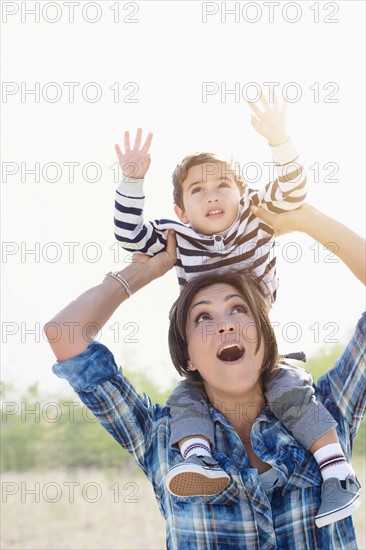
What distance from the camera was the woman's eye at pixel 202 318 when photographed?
6.28ft

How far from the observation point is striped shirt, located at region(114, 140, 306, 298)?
2068 millimetres

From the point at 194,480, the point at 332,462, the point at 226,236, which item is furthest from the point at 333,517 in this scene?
the point at 226,236

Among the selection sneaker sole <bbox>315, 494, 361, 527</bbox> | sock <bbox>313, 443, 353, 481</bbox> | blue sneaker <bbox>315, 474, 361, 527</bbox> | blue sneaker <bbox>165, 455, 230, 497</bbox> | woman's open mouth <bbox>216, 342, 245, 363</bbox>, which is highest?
woman's open mouth <bbox>216, 342, 245, 363</bbox>

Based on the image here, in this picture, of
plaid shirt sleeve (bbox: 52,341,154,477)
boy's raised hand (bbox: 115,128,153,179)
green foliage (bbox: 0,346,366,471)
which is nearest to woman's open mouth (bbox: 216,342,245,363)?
plaid shirt sleeve (bbox: 52,341,154,477)

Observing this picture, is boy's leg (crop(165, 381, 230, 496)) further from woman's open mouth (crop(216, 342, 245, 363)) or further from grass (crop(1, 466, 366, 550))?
grass (crop(1, 466, 366, 550))

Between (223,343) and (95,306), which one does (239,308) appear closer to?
(223,343)

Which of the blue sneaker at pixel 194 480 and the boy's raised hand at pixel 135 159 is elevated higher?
the boy's raised hand at pixel 135 159

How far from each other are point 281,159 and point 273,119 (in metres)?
0.11

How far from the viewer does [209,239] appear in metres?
2.08

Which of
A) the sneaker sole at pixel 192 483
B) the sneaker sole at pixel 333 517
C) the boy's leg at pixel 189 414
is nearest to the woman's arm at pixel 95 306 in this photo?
the boy's leg at pixel 189 414

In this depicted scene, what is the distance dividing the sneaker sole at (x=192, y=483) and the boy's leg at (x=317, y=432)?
0.22m

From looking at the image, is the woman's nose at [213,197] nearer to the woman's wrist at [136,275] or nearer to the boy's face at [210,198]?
the boy's face at [210,198]

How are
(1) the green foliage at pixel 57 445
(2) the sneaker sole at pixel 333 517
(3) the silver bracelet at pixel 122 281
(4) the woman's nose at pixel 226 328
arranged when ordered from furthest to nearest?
(1) the green foliage at pixel 57 445 → (3) the silver bracelet at pixel 122 281 → (4) the woman's nose at pixel 226 328 → (2) the sneaker sole at pixel 333 517

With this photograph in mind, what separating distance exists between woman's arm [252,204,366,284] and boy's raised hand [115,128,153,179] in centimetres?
31
